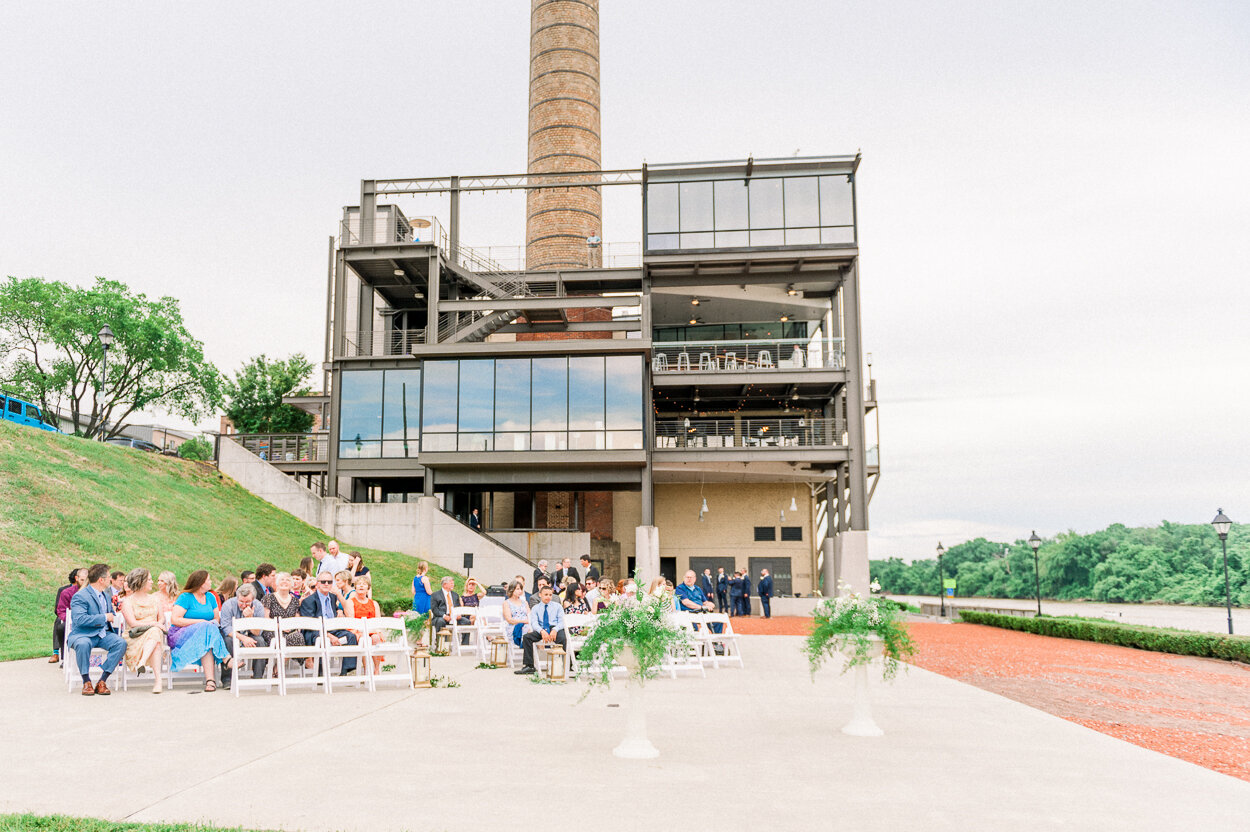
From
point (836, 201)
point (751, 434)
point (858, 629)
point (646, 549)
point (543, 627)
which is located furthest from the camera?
point (836, 201)

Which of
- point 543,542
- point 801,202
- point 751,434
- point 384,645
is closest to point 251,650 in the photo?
point 384,645

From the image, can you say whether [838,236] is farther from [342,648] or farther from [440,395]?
[342,648]

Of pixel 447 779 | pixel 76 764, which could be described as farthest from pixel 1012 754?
pixel 76 764

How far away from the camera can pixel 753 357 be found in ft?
100

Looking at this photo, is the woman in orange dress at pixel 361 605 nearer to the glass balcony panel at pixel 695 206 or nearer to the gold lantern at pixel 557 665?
the gold lantern at pixel 557 665

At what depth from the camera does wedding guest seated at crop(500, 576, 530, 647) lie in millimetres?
11852

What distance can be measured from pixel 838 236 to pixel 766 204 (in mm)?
2944

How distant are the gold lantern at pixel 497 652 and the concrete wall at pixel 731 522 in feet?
81.8

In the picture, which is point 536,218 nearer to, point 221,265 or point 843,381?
point 221,265

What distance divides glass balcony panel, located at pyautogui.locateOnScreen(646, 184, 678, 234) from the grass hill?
15036mm

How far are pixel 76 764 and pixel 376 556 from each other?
22.1 metres

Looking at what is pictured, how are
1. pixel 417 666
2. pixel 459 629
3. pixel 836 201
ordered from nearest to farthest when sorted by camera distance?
1. pixel 417 666
2. pixel 459 629
3. pixel 836 201

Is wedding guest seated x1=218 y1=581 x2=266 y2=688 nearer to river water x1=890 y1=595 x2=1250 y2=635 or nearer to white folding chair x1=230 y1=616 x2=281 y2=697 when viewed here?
white folding chair x1=230 y1=616 x2=281 y2=697

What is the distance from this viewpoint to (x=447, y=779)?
201 inches
